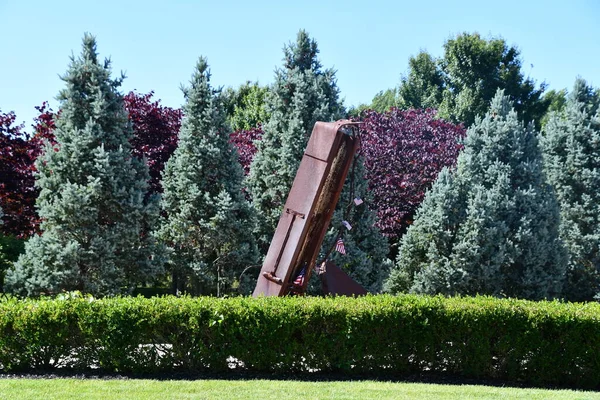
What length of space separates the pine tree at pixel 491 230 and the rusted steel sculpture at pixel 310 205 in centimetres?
593

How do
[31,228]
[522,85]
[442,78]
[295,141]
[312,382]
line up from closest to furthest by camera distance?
[312,382] → [295,141] → [31,228] → [522,85] → [442,78]

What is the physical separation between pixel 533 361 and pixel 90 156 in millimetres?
8799

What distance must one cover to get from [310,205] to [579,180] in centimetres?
1136

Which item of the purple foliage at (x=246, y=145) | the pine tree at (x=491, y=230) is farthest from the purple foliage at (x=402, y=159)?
the pine tree at (x=491, y=230)

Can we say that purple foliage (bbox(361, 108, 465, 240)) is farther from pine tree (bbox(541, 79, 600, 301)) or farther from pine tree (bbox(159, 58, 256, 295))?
pine tree (bbox(159, 58, 256, 295))

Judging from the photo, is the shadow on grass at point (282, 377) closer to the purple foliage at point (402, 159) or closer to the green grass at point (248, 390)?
the green grass at point (248, 390)

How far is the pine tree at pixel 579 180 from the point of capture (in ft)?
56.8

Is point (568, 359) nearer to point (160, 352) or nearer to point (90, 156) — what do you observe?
point (160, 352)

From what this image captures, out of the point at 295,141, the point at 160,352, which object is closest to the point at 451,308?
the point at 160,352

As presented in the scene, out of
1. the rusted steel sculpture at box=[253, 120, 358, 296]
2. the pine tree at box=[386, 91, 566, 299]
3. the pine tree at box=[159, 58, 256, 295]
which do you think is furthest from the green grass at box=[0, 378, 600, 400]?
the pine tree at box=[159, 58, 256, 295]

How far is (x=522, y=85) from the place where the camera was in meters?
35.2

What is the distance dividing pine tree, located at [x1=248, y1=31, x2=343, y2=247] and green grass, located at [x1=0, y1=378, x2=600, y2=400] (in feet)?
25.5

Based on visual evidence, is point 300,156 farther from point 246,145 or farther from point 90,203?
point 246,145

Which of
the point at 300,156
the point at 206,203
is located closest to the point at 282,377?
the point at 206,203
